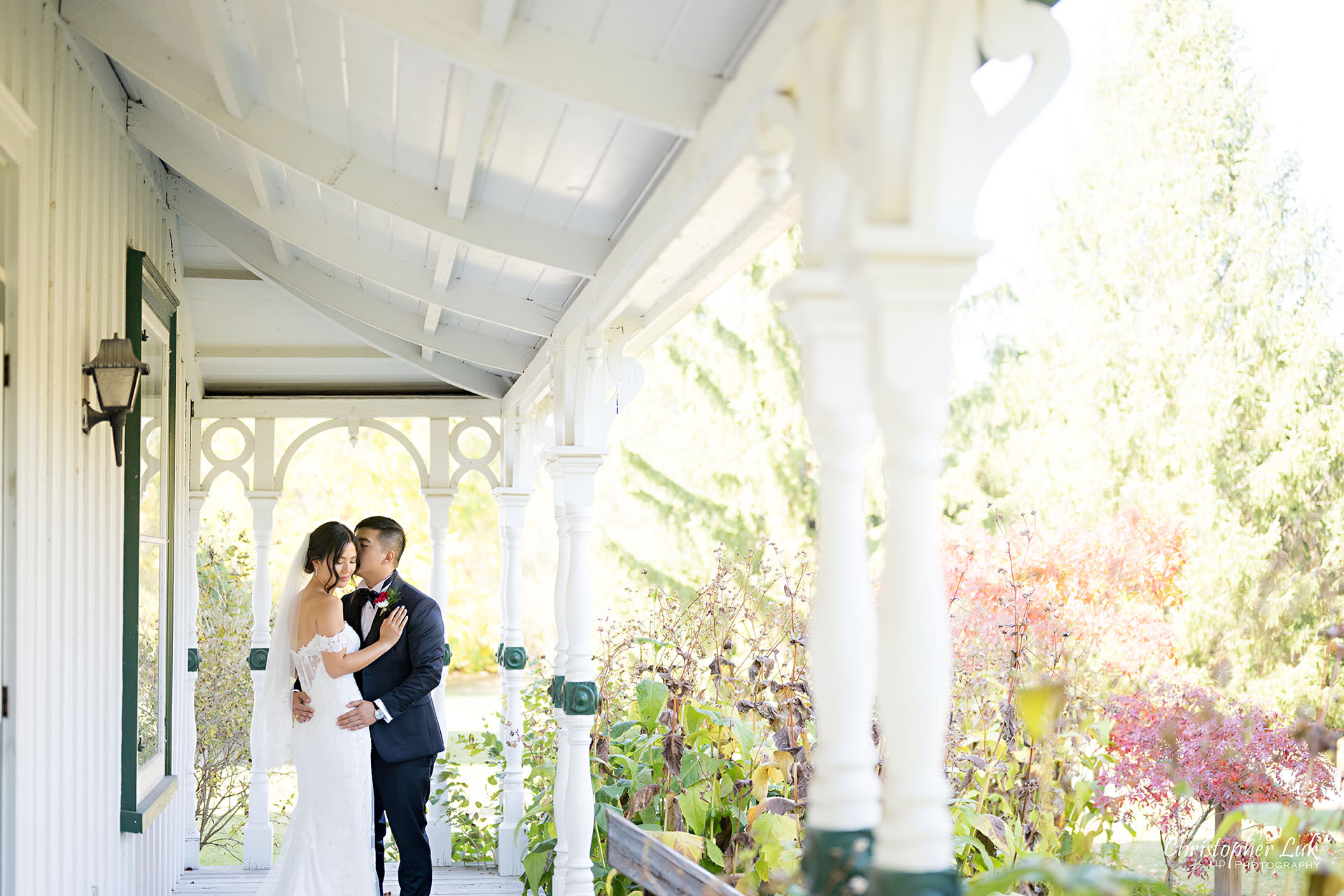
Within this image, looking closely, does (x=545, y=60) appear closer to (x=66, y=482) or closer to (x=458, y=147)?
(x=458, y=147)

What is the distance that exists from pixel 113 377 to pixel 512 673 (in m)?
3.06

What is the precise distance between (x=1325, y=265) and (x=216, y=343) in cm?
1047

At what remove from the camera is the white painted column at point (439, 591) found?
21.1 ft

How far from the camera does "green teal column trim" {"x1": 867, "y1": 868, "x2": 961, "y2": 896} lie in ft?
4.99

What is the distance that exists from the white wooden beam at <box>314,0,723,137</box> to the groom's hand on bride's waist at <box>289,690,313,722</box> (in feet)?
9.93

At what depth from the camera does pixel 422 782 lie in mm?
4762

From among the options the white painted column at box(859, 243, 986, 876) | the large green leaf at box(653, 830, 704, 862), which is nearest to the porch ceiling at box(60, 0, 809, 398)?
the white painted column at box(859, 243, 986, 876)

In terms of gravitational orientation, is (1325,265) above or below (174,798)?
above

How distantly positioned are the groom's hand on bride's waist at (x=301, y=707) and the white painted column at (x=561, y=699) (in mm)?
924

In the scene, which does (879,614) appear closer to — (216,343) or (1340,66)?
(216,343)

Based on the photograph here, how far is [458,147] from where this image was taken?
2.90m

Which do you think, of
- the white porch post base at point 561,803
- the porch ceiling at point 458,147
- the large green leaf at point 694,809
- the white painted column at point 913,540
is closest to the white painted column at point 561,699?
the white porch post base at point 561,803

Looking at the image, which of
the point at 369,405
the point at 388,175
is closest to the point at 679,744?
the point at 388,175

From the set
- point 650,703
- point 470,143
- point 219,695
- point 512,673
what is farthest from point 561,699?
point 219,695
